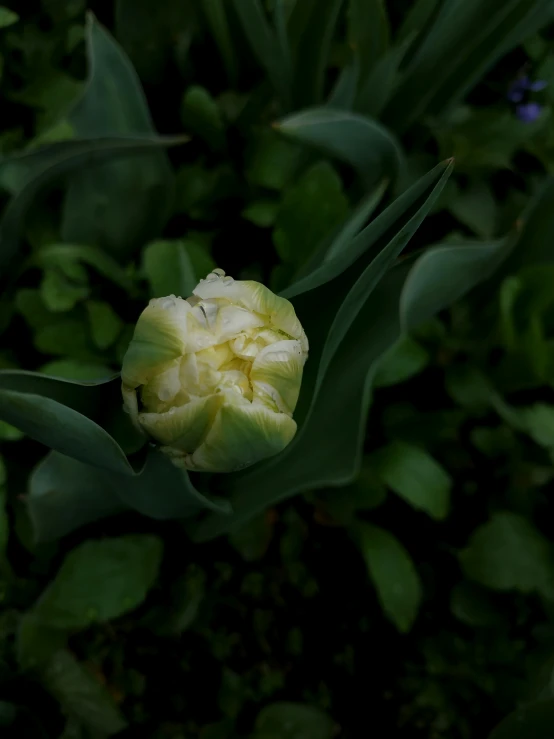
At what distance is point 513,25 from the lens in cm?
80

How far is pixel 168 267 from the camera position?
0.72m

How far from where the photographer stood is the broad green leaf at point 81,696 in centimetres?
71

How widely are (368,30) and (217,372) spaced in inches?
24.1

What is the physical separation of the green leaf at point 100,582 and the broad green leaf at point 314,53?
1.92ft

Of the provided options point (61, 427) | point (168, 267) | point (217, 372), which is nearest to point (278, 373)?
point (217, 372)

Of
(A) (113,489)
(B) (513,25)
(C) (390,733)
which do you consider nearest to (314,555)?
(C) (390,733)

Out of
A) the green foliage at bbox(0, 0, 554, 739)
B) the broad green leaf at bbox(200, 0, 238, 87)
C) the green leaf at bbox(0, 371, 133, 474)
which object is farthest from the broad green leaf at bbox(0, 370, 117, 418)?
the broad green leaf at bbox(200, 0, 238, 87)

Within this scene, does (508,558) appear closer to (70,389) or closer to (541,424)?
(541,424)

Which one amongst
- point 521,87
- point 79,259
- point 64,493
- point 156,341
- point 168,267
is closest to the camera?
point 156,341

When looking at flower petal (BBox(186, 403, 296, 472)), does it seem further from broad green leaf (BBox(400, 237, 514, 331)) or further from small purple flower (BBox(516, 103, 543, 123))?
small purple flower (BBox(516, 103, 543, 123))

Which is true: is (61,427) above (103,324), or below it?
above

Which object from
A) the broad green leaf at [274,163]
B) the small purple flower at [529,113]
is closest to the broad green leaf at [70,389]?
the broad green leaf at [274,163]

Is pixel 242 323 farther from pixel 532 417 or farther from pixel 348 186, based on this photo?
pixel 348 186

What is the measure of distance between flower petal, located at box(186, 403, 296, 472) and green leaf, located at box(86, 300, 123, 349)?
1.23ft
